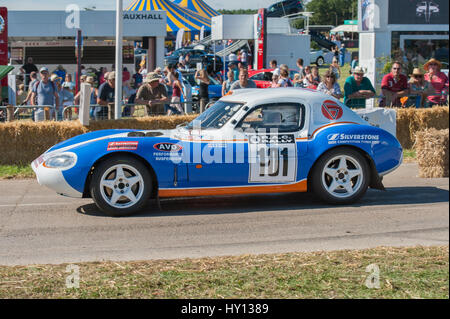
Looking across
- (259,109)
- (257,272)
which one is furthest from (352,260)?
(259,109)

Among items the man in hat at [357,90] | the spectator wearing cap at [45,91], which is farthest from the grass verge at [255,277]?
the spectator wearing cap at [45,91]

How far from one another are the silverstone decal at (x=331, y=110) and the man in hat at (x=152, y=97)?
16.9 ft

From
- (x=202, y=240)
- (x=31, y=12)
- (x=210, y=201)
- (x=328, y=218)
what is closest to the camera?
(x=202, y=240)

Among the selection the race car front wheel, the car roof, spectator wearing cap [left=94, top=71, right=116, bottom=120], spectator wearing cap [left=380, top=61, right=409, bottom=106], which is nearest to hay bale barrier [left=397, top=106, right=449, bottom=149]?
spectator wearing cap [left=380, top=61, right=409, bottom=106]

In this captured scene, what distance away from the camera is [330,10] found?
79.8 metres

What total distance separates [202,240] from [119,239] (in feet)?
2.90

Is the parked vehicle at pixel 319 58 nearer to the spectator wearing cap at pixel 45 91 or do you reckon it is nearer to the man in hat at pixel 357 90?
the spectator wearing cap at pixel 45 91

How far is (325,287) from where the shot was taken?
5.09 metres

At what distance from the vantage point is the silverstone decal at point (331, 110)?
358 inches

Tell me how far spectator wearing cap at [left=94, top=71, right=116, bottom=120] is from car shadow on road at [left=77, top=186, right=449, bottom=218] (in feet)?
15.9

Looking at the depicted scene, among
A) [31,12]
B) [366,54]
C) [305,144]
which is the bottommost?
[305,144]

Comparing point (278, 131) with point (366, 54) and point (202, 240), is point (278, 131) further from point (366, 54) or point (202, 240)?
point (366, 54)

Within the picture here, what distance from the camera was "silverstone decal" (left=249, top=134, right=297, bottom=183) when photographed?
861cm

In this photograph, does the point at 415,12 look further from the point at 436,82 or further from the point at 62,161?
the point at 62,161
